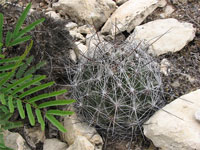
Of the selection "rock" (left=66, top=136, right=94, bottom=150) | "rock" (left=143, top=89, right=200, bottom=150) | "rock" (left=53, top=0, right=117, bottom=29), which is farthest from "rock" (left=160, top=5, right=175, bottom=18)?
"rock" (left=66, top=136, right=94, bottom=150)

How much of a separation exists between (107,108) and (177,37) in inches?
47.4

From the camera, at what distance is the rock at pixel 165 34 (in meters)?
2.76

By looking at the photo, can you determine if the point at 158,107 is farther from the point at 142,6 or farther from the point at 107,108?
the point at 142,6

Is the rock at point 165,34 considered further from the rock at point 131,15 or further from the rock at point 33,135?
the rock at point 33,135

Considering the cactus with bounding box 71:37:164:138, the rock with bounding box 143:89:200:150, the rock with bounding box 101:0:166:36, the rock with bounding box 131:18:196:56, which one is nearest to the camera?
the rock with bounding box 143:89:200:150

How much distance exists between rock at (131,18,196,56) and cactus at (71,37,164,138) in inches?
18.8

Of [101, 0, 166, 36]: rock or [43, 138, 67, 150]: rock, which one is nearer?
[43, 138, 67, 150]: rock

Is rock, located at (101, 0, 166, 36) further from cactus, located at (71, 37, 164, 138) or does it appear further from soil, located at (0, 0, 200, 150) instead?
cactus, located at (71, 37, 164, 138)

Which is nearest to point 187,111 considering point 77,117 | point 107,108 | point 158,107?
point 158,107

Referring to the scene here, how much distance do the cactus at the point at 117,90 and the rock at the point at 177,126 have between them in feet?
0.37

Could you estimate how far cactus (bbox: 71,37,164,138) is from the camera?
82.0 inches

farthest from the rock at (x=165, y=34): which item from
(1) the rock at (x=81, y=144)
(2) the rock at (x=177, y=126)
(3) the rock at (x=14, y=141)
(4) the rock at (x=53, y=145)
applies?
(3) the rock at (x=14, y=141)

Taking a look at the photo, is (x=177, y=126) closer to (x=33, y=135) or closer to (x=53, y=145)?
(x=53, y=145)

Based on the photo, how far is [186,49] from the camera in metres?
2.87
